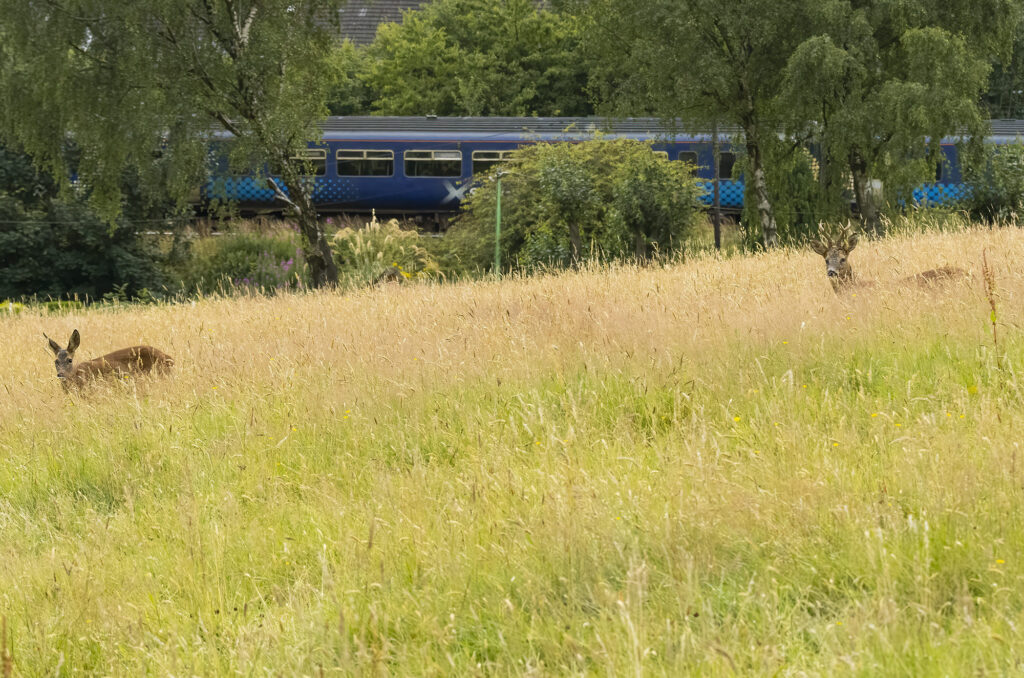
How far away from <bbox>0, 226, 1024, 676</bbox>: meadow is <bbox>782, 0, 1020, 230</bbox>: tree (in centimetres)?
1090

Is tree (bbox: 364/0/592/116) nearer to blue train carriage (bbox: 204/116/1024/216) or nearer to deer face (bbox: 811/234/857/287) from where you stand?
blue train carriage (bbox: 204/116/1024/216)

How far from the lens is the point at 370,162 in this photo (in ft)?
87.5

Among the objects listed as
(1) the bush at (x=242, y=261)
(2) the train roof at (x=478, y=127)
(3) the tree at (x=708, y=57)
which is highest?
(3) the tree at (x=708, y=57)

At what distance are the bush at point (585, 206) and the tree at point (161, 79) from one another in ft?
13.2

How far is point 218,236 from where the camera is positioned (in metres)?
24.9


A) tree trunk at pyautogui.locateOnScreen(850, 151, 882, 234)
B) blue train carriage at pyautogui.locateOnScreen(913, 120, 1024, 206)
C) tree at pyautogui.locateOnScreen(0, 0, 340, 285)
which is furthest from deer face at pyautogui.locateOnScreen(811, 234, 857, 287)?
blue train carriage at pyautogui.locateOnScreen(913, 120, 1024, 206)

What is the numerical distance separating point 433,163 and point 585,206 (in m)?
8.80

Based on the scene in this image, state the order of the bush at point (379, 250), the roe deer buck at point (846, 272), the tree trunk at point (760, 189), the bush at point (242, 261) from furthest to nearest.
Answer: the bush at point (242, 261) → the bush at point (379, 250) → the tree trunk at point (760, 189) → the roe deer buck at point (846, 272)

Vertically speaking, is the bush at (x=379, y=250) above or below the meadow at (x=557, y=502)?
below

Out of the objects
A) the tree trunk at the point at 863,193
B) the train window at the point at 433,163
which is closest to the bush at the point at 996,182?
the tree trunk at the point at 863,193

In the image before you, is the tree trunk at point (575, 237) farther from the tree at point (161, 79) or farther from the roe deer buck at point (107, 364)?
the roe deer buck at point (107, 364)

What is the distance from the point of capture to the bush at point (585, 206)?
18141mm

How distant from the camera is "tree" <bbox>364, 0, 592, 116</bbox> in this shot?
3844 cm

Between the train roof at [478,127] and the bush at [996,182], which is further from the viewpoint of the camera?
the train roof at [478,127]
